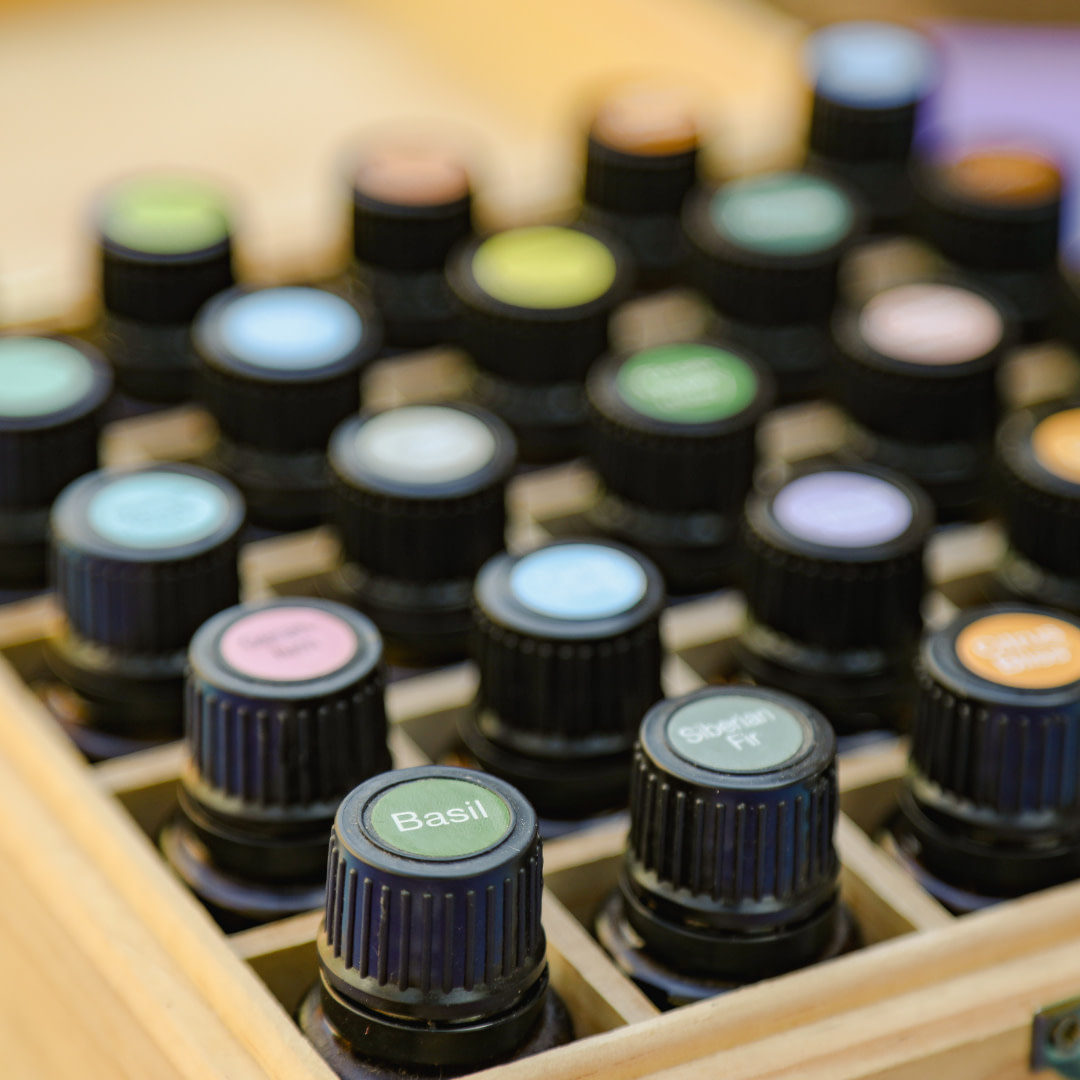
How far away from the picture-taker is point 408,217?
91cm

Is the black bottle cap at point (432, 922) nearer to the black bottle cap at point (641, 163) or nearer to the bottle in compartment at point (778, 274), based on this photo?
the bottle in compartment at point (778, 274)

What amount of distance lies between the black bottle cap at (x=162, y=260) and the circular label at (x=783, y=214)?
23cm

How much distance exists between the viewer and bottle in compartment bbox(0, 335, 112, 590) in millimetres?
756

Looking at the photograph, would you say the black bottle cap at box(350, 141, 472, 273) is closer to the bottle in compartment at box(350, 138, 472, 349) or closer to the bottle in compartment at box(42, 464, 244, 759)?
the bottle in compartment at box(350, 138, 472, 349)

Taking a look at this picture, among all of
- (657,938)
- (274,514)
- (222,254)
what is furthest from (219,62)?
(657,938)

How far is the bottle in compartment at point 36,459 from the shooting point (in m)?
0.76

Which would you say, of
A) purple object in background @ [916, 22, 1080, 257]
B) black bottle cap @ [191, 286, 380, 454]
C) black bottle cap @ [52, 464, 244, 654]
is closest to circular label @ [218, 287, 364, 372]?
black bottle cap @ [191, 286, 380, 454]

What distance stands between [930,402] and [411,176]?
0.96 ft

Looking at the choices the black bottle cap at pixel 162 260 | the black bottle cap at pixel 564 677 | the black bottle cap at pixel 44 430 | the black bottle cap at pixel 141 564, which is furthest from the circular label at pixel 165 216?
the black bottle cap at pixel 564 677

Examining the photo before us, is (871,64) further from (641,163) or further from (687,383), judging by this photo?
(687,383)

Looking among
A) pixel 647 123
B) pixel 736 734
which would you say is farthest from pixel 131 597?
pixel 647 123

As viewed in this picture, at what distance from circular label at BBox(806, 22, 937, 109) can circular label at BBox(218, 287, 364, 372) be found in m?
0.32

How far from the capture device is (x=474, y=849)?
518 mm

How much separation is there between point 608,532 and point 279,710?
0.22m
